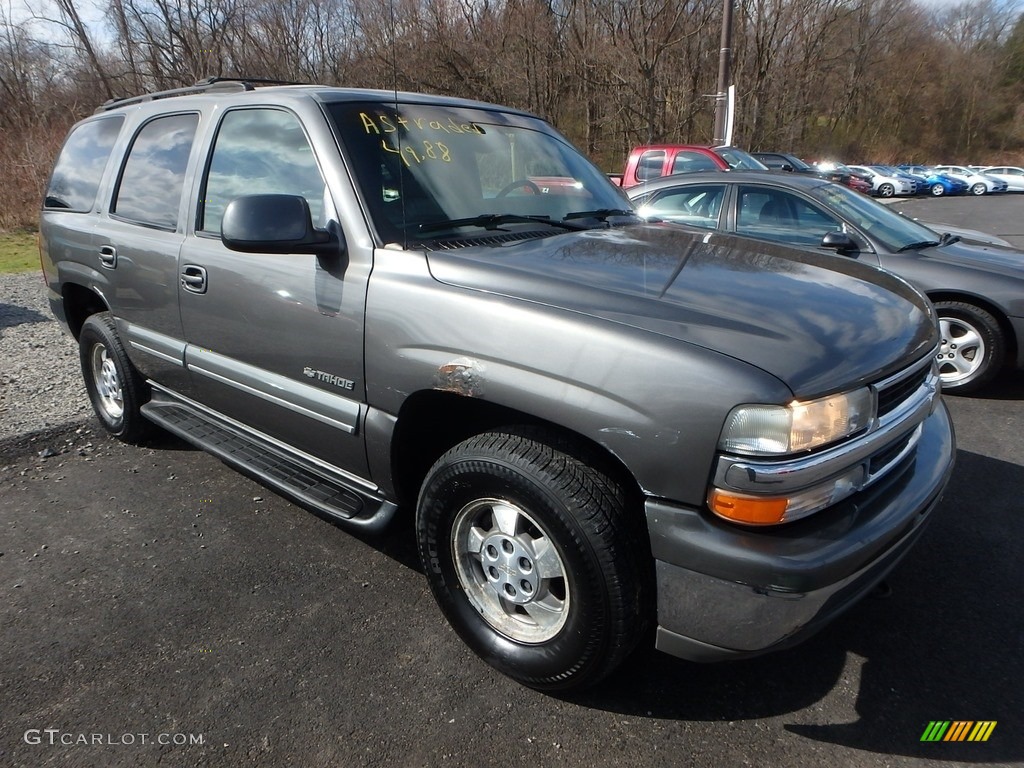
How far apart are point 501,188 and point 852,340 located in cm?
158

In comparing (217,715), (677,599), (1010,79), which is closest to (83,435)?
(217,715)

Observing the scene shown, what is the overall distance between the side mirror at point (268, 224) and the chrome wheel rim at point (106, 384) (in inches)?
88.7

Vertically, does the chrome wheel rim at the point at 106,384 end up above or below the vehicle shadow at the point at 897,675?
above

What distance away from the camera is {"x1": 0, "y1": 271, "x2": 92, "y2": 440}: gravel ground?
15.9 feet

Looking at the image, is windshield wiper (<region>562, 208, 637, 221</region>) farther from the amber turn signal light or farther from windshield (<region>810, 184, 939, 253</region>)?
windshield (<region>810, 184, 939, 253</region>)

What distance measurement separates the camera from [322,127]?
286 cm

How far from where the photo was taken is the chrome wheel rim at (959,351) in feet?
17.8

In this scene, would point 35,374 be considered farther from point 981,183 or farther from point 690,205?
point 981,183

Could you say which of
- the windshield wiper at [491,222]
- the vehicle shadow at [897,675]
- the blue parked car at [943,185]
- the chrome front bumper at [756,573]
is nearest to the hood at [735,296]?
the windshield wiper at [491,222]

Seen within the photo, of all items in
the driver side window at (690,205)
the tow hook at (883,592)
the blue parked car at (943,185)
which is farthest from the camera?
the blue parked car at (943,185)

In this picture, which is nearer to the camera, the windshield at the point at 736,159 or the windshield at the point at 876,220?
the windshield at the point at 876,220

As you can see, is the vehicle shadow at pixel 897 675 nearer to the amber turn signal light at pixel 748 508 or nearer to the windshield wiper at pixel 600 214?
the amber turn signal light at pixel 748 508

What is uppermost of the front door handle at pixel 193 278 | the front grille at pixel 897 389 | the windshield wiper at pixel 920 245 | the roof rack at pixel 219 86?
the roof rack at pixel 219 86

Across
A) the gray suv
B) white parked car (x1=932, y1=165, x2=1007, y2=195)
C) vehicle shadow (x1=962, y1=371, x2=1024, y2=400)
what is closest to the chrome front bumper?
the gray suv
